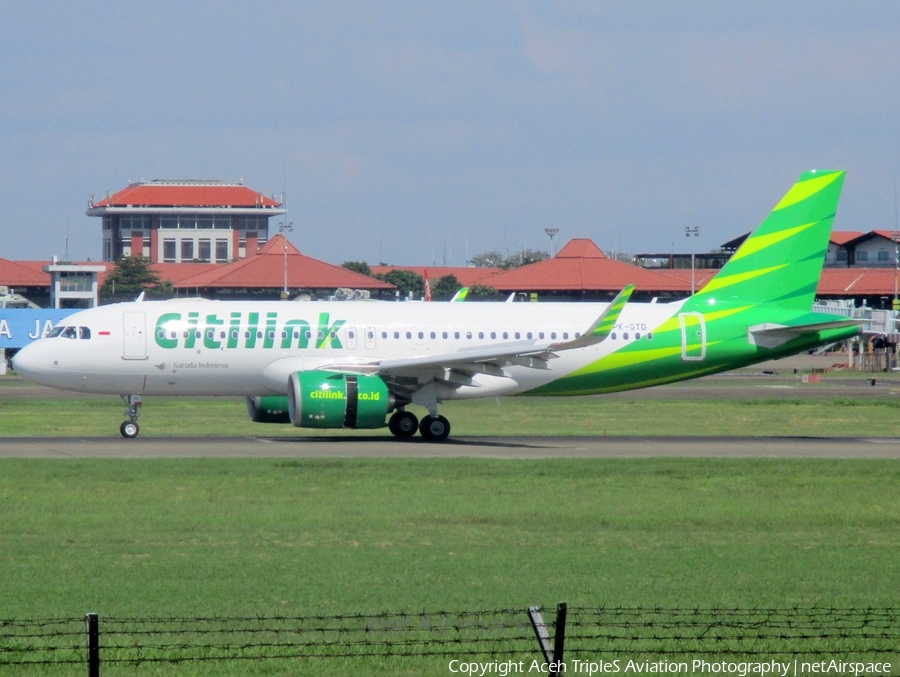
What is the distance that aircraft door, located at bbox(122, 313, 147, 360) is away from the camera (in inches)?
1302

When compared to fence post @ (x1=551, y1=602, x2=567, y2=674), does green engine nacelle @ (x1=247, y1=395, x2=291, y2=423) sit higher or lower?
higher

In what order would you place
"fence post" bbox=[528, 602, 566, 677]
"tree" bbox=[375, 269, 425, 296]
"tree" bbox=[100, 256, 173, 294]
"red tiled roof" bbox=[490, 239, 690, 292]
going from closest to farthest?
1. "fence post" bbox=[528, 602, 566, 677]
2. "red tiled roof" bbox=[490, 239, 690, 292]
3. "tree" bbox=[100, 256, 173, 294]
4. "tree" bbox=[375, 269, 425, 296]

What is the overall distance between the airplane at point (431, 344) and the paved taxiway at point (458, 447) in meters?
1.04

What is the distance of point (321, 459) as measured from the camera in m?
27.5

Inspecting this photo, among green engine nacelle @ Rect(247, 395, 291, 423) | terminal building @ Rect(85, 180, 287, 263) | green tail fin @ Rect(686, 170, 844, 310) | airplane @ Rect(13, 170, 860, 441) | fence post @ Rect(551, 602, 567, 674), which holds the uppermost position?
terminal building @ Rect(85, 180, 287, 263)

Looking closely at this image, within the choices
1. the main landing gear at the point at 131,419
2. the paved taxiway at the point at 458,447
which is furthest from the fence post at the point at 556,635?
the main landing gear at the point at 131,419

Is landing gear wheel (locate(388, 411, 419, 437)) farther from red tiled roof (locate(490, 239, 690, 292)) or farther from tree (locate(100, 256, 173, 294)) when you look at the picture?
tree (locate(100, 256, 173, 294))

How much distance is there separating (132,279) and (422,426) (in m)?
111

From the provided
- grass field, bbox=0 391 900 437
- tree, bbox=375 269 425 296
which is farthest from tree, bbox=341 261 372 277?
grass field, bbox=0 391 900 437

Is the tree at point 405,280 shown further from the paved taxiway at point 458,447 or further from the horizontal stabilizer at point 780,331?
the paved taxiway at point 458,447

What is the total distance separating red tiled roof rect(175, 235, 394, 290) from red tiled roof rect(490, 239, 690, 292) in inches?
527

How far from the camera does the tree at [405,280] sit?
147m

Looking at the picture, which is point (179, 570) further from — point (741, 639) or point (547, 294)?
point (547, 294)

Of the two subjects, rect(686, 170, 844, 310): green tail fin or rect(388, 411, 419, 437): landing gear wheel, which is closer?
rect(388, 411, 419, 437): landing gear wheel
